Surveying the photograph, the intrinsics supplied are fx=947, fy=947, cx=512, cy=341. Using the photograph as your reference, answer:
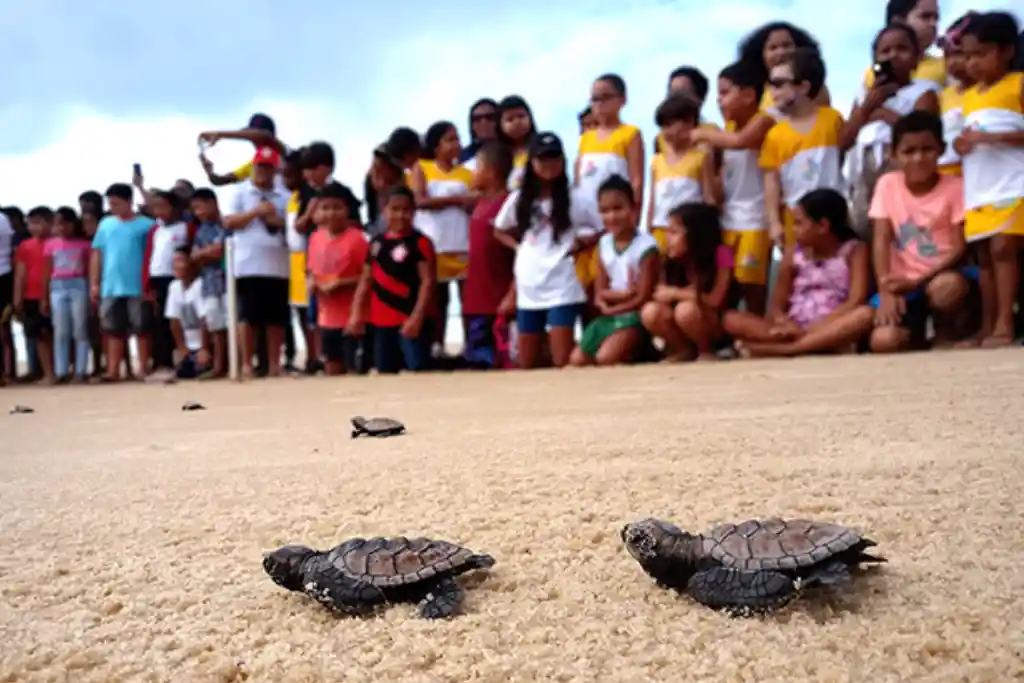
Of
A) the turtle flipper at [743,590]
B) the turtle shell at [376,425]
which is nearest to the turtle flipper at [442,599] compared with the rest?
the turtle flipper at [743,590]

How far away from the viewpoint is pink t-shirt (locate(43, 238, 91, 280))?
7371 millimetres

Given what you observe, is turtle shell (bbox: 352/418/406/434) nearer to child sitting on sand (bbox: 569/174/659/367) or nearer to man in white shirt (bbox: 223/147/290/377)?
child sitting on sand (bbox: 569/174/659/367)

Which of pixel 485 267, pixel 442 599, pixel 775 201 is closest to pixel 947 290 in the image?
pixel 775 201

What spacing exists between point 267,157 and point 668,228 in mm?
3048

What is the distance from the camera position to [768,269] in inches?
200

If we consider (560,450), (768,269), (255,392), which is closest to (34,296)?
(255,392)

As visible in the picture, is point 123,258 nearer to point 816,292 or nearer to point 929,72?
point 816,292

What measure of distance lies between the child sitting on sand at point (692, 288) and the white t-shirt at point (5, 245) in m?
5.47

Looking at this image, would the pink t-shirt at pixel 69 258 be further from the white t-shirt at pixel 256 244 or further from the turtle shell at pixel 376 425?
the turtle shell at pixel 376 425

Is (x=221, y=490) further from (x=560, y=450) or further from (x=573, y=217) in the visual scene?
(x=573, y=217)

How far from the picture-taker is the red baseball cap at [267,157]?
6.48 meters

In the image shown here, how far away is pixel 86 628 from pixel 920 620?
97 centimetres

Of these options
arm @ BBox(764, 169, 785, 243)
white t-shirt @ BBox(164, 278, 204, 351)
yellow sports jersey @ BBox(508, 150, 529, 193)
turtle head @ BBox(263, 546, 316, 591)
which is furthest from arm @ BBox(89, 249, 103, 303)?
turtle head @ BBox(263, 546, 316, 591)

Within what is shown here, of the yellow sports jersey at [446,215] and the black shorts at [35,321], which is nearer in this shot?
the yellow sports jersey at [446,215]
